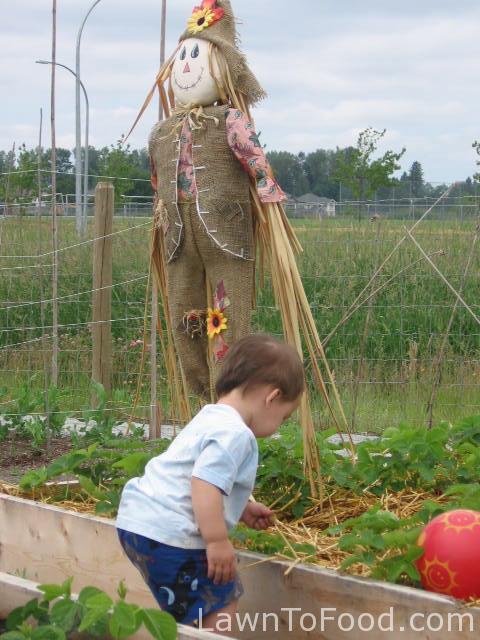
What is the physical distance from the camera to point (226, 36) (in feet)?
13.1

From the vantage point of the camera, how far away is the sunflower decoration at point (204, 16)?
4.00m

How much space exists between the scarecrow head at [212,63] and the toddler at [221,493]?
1.68m

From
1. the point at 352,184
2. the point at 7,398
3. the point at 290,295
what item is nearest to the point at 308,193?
the point at 352,184

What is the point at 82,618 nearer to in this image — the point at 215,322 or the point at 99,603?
the point at 99,603

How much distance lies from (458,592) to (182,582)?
28.5 inches

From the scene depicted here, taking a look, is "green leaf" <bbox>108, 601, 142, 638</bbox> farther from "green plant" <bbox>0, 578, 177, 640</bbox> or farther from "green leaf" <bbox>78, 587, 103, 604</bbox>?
"green leaf" <bbox>78, 587, 103, 604</bbox>

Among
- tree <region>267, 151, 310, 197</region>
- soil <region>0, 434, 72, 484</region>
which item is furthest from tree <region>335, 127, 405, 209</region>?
soil <region>0, 434, 72, 484</region>

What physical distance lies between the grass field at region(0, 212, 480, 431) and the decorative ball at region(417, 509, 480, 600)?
3583mm

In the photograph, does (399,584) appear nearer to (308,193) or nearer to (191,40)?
(191,40)

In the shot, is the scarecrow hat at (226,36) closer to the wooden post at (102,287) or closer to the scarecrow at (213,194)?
the scarecrow at (213,194)

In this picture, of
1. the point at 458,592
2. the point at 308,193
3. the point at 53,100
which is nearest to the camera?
the point at 458,592

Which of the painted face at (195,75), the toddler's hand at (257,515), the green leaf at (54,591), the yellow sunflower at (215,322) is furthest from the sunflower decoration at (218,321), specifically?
the green leaf at (54,591)

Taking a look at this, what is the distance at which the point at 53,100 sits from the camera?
188 inches

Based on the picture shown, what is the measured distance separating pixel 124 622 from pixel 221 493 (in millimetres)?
457
